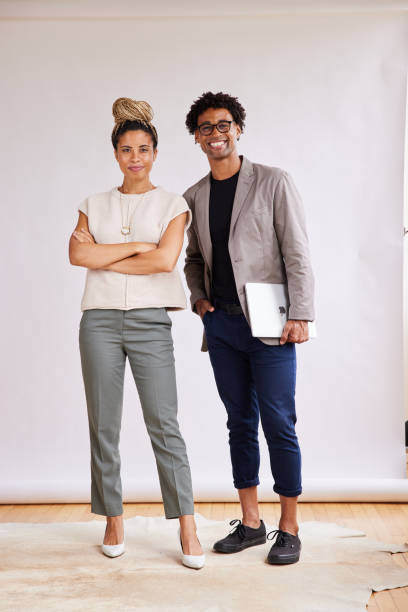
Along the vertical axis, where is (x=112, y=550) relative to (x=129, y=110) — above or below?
below

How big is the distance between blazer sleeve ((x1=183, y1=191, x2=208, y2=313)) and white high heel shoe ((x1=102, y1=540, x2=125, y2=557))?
0.96 metres

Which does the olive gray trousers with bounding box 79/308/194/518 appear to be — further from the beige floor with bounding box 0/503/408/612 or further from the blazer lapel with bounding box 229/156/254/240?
the beige floor with bounding box 0/503/408/612

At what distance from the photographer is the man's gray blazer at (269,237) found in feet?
8.58

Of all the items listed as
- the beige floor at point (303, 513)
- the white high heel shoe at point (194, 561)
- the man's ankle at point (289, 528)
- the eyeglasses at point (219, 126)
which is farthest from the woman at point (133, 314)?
the beige floor at point (303, 513)

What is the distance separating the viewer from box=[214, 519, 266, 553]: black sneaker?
274 cm

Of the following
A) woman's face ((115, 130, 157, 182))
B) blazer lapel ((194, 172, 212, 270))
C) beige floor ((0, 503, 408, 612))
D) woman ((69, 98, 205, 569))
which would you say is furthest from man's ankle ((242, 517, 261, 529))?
woman's face ((115, 130, 157, 182))

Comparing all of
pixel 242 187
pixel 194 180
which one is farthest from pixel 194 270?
pixel 194 180

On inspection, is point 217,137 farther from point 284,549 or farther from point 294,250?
point 284,549

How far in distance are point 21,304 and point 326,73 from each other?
195 centimetres

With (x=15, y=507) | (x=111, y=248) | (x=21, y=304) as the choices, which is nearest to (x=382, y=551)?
(x=111, y=248)

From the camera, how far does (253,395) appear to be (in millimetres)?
2830

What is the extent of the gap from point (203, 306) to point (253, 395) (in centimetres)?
40

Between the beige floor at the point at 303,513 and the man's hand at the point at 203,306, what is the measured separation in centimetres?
107

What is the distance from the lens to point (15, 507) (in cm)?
358
